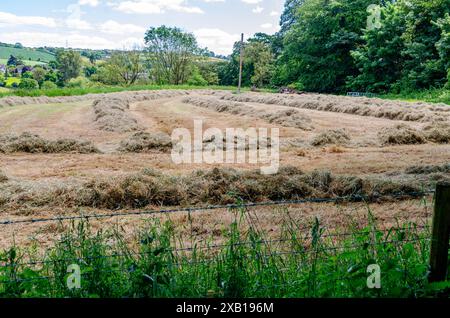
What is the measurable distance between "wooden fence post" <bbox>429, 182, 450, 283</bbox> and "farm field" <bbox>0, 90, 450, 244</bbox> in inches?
109

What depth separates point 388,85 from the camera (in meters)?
33.3

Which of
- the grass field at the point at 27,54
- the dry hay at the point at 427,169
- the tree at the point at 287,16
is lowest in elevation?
the dry hay at the point at 427,169

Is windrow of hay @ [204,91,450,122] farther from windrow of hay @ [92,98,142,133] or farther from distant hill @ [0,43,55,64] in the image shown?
distant hill @ [0,43,55,64]

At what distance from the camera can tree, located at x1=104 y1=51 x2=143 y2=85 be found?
5869 cm

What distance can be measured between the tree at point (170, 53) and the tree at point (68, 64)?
936 cm

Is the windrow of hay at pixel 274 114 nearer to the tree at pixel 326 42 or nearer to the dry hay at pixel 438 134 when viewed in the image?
the dry hay at pixel 438 134

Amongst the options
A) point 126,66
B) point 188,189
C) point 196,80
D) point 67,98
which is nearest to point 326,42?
point 196,80

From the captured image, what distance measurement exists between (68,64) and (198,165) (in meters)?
53.1

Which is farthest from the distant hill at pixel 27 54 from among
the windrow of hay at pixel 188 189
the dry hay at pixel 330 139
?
the windrow of hay at pixel 188 189

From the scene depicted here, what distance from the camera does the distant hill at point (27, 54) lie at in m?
58.9

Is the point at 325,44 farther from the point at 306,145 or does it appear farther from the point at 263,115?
the point at 306,145

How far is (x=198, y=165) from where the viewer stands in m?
9.59

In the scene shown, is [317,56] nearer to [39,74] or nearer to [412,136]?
[39,74]

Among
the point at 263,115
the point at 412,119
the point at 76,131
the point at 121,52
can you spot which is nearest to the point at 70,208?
the point at 76,131
